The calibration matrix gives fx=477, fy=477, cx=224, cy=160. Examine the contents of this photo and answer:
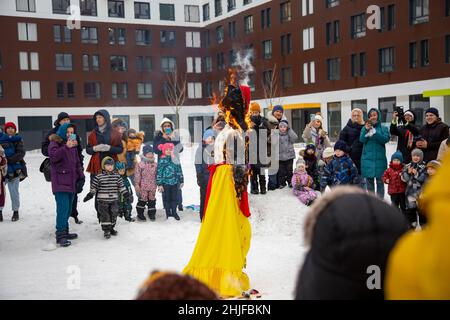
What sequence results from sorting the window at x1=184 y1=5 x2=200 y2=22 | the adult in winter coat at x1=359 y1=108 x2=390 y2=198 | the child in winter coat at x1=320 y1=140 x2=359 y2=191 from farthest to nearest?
the window at x1=184 y1=5 x2=200 y2=22
the adult in winter coat at x1=359 y1=108 x2=390 y2=198
the child in winter coat at x1=320 y1=140 x2=359 y2=191

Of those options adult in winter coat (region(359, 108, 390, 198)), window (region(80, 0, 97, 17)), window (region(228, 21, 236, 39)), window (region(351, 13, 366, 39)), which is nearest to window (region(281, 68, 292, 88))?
window (region(351, 13, 366, 39))

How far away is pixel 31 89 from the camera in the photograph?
46594 mm

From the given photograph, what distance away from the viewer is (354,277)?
179 cm

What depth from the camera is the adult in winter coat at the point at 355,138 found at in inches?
384

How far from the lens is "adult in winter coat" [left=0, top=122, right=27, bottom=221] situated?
10141 mm

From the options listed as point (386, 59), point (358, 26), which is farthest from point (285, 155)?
point (358, 26)

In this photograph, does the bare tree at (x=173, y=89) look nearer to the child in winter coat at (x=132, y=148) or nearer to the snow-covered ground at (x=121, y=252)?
the child in winter coat at (x=132, y=148)

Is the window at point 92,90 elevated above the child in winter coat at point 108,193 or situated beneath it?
elevated above

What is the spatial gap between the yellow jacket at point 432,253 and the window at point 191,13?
180ft

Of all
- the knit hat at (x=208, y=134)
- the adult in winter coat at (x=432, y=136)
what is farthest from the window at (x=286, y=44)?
the adult in winter coat at (x=432, y=136)

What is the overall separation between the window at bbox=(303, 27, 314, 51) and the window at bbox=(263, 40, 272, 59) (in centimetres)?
462

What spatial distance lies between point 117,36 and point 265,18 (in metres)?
15.9

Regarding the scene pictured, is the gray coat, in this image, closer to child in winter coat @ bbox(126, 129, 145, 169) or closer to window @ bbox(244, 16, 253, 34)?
child in winter coat @ bbox(126, 129, 145, 169)
